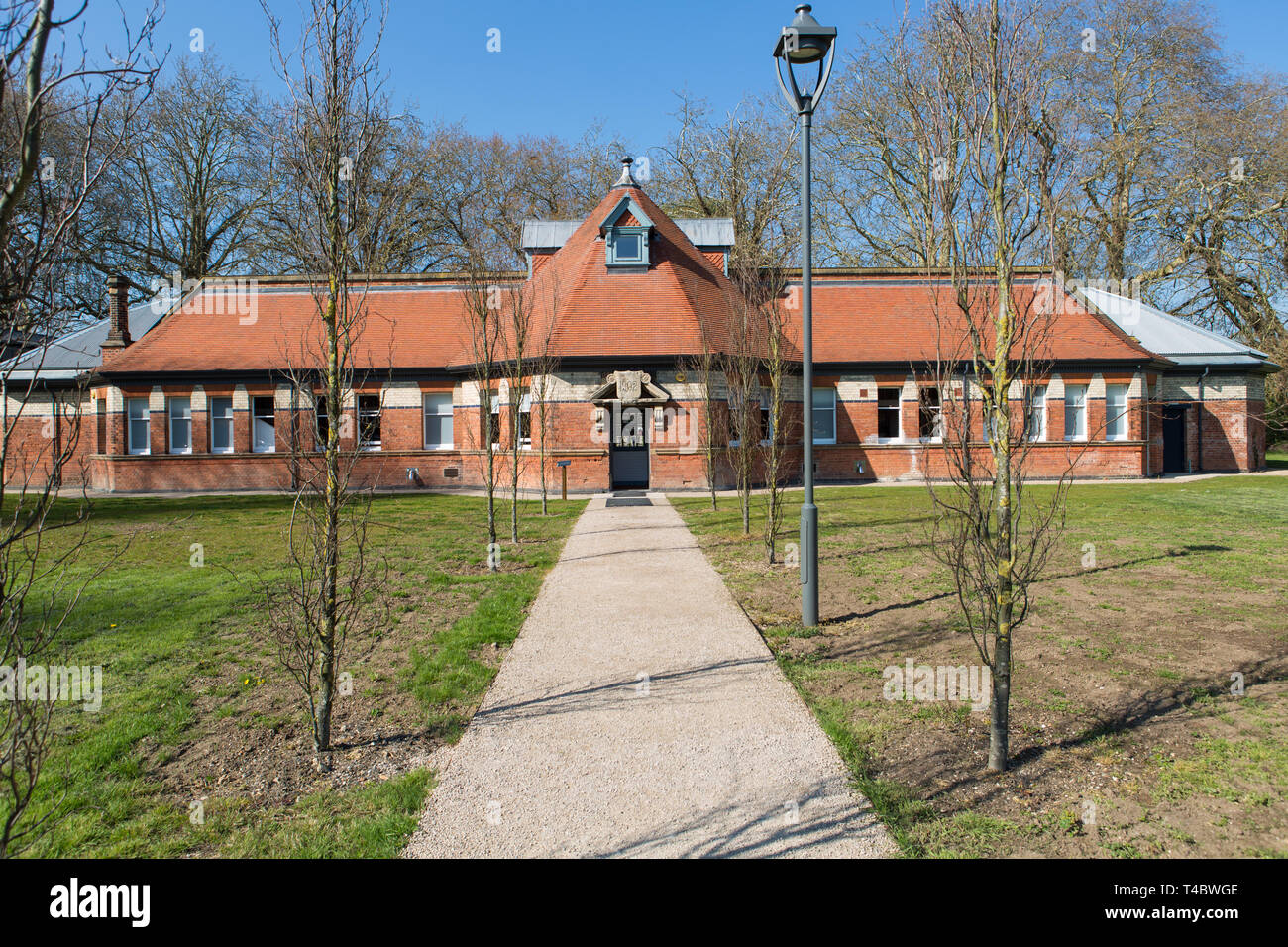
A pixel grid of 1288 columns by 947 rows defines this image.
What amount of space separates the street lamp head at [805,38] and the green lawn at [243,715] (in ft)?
22.4

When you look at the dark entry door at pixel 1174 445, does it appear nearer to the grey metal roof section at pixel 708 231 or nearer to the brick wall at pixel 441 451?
the brick wall at pixel 441 451

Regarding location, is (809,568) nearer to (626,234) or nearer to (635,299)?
(635,299)

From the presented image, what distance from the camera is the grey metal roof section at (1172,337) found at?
2734 cm

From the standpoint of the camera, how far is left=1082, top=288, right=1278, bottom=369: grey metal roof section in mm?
27344

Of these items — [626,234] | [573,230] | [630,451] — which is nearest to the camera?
[630,451]

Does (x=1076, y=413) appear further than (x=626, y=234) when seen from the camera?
Yes

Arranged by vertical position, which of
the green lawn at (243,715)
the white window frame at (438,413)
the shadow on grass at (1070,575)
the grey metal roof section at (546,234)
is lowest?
the green lawn at (243,715)

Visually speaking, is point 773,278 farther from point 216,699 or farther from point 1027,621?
point 216,699

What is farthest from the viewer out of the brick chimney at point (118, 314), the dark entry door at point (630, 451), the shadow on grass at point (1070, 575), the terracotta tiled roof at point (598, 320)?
the brick chimney at point (118, 314)

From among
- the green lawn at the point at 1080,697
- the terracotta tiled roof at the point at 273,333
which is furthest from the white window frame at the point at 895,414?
the terracotta tiled roof at the point at 273,333

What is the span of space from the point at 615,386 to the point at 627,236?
6094 mm

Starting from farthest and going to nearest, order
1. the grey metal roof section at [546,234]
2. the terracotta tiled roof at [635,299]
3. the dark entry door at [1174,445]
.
→ the grey metal roof section at [546,234] < the dark entry door at [1174,445] < the terracotta tiled roof at [635,299]

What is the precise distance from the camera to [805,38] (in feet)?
24.7

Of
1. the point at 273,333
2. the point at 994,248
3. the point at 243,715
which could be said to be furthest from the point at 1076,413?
the point at 273,333
